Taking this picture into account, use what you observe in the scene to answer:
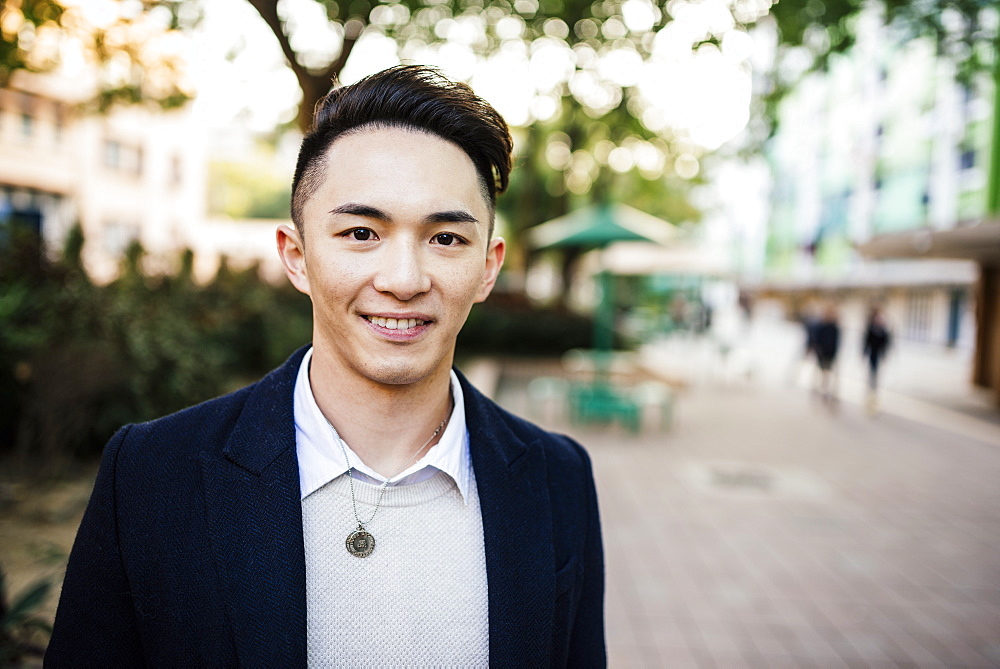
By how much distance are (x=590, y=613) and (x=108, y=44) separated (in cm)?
719

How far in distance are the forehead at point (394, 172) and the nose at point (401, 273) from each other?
86 millimetres

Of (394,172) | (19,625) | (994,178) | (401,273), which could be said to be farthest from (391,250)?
(994,178)

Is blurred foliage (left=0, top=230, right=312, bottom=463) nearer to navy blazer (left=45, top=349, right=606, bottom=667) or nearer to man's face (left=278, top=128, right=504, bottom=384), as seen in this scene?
navy blazer (left=45, top=349, right=606, bottom=667)

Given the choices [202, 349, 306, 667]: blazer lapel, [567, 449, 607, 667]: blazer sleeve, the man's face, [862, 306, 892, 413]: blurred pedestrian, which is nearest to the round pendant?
[202, 349, 306, 667]: blazer lapel

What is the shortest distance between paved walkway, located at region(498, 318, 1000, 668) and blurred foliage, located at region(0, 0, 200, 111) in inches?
221

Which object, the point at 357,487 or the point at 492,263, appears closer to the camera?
the point at 357,487

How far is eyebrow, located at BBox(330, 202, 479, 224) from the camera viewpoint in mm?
1377

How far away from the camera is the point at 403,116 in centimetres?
146

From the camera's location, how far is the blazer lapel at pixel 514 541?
140 cm

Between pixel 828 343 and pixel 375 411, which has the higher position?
pixel 375 411

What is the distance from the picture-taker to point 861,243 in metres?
14.7

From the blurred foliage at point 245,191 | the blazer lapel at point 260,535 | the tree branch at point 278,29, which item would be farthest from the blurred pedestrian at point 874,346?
the blurred foliage at point 245,191

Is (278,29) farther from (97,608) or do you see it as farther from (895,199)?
(895,199)

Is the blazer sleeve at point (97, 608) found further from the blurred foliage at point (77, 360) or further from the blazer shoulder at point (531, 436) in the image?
the blurred foliage at point (77, 360)
